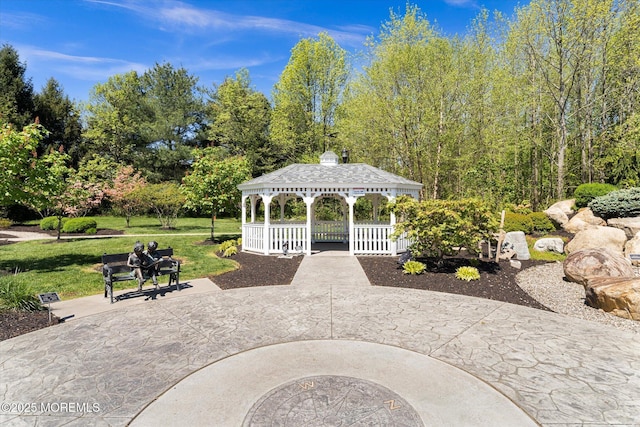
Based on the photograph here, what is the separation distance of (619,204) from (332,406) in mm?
15093

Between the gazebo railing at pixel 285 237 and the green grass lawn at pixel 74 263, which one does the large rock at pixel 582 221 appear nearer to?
the gazebo railing at pixel 285 237

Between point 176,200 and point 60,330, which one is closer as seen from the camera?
point 60,330

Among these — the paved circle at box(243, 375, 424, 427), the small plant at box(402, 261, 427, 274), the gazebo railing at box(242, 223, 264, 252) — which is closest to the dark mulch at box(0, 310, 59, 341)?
the paved circle at box(243, 375, 424, 427)

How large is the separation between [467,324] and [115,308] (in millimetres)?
6898

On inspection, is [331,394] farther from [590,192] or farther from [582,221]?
[590,192]

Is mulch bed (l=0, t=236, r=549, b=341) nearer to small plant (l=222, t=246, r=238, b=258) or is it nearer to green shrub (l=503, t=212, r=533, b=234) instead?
small plant (l=222, t=246, r=238, b=258)

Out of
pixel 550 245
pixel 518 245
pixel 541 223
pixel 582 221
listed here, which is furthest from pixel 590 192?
pixel 518 245

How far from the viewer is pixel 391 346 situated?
16.2 feet

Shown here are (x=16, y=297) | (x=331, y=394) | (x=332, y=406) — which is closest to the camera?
(x=332, y=406)

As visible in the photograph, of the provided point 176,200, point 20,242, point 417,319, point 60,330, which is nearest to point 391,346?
point 417,319

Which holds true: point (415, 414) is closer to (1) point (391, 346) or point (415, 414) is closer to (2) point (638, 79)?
(1) point (391, 346)

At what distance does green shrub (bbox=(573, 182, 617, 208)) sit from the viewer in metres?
14.5

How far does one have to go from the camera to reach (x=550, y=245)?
1213cm

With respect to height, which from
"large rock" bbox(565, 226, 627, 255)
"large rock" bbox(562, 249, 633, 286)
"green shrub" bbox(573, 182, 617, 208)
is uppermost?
"green shrub" bbox(573, 182, 617, 208)
